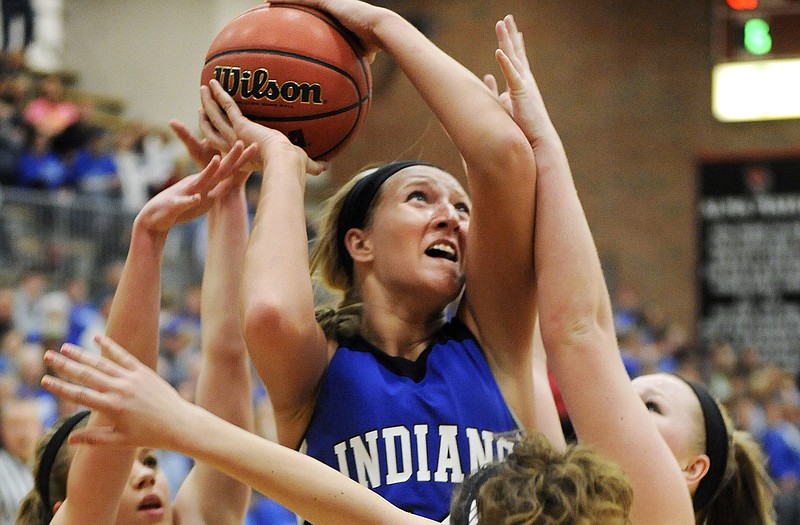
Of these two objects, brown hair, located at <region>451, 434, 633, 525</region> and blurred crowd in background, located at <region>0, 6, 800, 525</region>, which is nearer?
brown hair, located at <region>451, 434, 633, 525</region>

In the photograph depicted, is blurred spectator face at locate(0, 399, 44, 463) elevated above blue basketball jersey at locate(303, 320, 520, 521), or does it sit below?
below

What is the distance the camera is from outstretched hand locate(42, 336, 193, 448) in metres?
2.00

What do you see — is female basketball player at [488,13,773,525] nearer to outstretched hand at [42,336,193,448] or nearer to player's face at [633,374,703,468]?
player's face at [633,374,703,468]

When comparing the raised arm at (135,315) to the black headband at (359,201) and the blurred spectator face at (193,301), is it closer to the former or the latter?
the black headband at (359,201)

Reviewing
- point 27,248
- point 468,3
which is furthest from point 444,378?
point 468,3

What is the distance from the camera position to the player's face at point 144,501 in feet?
9.41

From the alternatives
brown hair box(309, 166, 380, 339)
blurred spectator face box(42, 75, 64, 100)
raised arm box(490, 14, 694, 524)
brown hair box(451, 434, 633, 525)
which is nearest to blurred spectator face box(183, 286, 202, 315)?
blurred spectator face box(42, 75, 64, 100)

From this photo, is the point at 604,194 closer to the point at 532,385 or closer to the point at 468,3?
the point at 468,3

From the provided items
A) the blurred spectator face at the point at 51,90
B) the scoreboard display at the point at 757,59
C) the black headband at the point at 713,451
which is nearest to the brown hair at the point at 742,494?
the black headband at the point at 713,451

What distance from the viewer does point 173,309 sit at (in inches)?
401

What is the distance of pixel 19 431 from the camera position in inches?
233

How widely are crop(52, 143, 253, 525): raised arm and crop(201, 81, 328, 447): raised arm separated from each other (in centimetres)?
10

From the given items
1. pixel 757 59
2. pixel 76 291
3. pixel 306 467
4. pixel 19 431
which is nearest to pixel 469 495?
pixel 306 467

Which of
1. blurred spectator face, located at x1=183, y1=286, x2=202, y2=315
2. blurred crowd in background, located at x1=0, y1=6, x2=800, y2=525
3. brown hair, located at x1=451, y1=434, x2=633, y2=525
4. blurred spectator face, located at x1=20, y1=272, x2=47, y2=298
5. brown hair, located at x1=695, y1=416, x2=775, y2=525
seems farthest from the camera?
blurred spectator face, located at x1=183, y1=286, x2=202, y2=315
